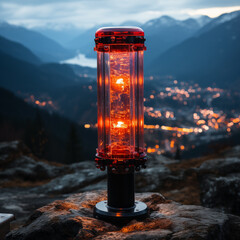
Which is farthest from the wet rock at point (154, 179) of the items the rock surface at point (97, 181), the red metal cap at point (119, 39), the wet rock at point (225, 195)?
the red metal cap at point (119, 39)

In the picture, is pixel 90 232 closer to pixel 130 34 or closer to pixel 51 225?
pixel 51 225

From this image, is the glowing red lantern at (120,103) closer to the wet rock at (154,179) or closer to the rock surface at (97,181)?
the rock surface at (97,181)

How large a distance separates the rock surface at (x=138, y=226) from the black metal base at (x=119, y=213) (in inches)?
4.8

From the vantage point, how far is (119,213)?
210 inches

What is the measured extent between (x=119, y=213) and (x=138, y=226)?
1.79 ft

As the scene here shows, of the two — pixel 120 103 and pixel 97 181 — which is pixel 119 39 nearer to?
pixel 120 103

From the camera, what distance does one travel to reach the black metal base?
5297mm

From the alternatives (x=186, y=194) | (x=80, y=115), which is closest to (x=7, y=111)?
(x=80, y=115)

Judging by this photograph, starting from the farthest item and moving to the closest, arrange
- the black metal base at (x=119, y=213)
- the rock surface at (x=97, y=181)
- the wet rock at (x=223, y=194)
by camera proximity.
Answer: the rock surface at (x=97, y=181) < the wet rock at (x=223, y=194) < the black metal base at (x=119, y=213)

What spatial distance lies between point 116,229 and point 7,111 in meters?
105

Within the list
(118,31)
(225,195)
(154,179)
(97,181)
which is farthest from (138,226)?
(97,181)

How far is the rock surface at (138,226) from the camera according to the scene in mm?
4305

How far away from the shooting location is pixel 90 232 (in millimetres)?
4656

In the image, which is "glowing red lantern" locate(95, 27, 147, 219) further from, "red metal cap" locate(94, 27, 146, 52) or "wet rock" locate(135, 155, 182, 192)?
"wet rock" locate(135, 155, 182, 192)
